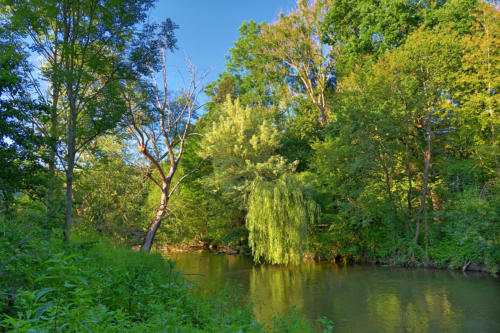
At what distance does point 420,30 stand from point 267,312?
49.3 feet

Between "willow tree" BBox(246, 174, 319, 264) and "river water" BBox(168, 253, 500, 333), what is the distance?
2.78 ft

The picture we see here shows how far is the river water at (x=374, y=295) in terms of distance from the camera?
27.1 ft

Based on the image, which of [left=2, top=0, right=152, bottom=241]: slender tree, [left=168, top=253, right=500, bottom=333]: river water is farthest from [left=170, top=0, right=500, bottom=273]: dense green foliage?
[left=2, top=0, right=152, bottom=241]: slender tree

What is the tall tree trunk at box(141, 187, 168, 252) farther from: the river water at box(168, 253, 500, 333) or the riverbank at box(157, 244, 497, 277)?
the riverbank at box(157, 244, 497, 277)

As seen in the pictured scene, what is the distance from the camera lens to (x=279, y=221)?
54.4 feet

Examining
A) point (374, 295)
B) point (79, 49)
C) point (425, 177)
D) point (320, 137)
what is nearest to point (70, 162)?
point (79, 49)

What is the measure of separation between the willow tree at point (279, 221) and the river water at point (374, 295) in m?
0.85

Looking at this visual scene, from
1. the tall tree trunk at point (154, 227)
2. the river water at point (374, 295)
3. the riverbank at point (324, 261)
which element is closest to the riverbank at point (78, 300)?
the river water at point (374, 295)

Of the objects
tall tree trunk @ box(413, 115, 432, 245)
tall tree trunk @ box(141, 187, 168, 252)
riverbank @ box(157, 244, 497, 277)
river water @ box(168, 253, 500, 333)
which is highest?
tall tree trunk @ box(413, 115, 432, 245)

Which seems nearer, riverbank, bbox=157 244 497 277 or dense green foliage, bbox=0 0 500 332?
dense green foliage, bbox=0 0 500 332

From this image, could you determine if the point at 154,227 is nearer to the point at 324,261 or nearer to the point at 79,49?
the point at 79,49

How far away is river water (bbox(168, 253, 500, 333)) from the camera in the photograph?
27.1ft

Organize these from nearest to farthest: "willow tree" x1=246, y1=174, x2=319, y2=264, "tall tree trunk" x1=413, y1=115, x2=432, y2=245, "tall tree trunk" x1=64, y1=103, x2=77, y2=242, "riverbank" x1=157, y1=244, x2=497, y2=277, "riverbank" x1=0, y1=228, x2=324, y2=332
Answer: "riverbank" x1=0, y1=228, x2=324, y2=332 → "tall tree trunk" x1=64, y1=103, x2=77, y2=242 → "riverbank" x1=157, y1=244, x2=497, y2=277 → "tall tree trunk" x1=413, y1=115, x2=432, y2=245 → "willow tree" x1=246, y1=174, x2=319, y2=264

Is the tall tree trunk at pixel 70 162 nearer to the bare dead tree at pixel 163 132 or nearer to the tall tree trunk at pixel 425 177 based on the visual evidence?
the bare dead tree at pixel 163 132
